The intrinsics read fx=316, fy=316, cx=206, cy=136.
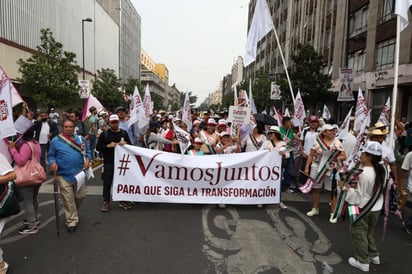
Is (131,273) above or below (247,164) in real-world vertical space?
below

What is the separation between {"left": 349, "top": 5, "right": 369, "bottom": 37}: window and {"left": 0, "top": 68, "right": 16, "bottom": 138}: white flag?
86.4 feet

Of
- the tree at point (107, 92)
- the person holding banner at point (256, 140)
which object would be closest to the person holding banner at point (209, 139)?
the person holding banner at point (256, 140)

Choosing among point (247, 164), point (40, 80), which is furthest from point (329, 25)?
point (247, 164)

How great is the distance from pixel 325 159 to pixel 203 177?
88.8 inches

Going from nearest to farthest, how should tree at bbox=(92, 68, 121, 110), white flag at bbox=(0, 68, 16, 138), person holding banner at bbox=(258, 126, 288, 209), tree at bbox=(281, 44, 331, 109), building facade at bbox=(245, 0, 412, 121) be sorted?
white flag at bbox=(0, 68, 16, 138) → person holding banner at bbox=(258, 126, 288, 209) → building facade at bbox=(245, 0, 412, 121) → tree at bbox=(281, 44, 331, 109) → tree at bbox=(92, 68, 121, 110)

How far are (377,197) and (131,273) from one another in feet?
9.80

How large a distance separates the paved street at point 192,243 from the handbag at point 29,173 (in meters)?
0.88

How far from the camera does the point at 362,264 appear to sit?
3.75 metres

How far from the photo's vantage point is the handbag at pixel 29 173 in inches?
161

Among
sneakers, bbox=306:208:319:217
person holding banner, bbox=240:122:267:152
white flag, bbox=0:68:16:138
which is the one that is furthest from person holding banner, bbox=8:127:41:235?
sneakers, bbox=306:208:319:217

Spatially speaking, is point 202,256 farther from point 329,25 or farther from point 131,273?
point 329,25

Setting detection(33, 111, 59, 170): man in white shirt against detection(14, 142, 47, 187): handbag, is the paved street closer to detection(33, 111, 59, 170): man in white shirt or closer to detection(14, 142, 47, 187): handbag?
detection(14, 142, 47, 187): handbag

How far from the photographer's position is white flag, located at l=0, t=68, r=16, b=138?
3564 mm

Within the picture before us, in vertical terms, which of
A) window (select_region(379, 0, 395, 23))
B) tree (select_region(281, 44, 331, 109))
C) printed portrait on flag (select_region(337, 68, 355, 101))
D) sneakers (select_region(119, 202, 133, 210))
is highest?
window (select_region(379, 0, 395, 23))
